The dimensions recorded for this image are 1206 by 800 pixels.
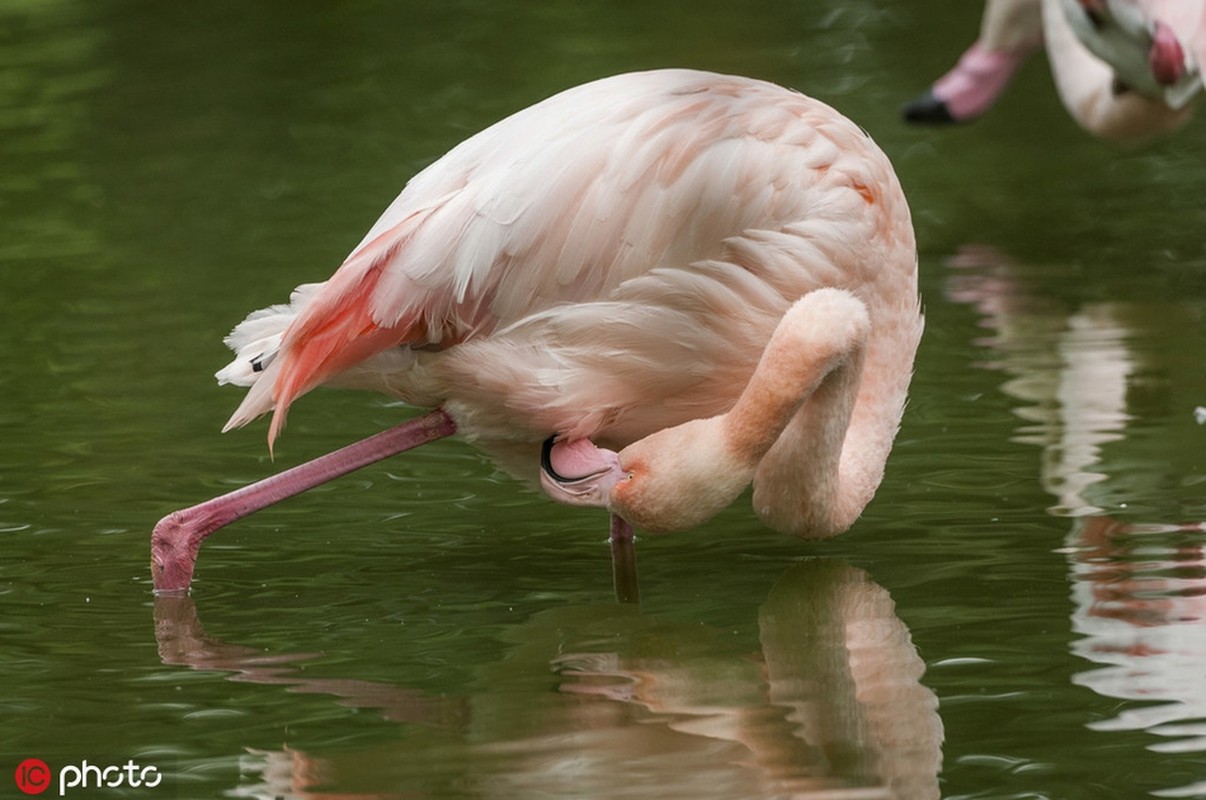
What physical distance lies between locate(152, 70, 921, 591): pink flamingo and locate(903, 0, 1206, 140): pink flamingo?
115 inches

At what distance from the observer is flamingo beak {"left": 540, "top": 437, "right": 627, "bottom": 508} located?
5121 millimetres

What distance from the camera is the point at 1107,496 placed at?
5.98 meters

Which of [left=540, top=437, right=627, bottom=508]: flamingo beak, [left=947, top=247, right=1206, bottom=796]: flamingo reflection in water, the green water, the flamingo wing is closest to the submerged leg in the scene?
the green water

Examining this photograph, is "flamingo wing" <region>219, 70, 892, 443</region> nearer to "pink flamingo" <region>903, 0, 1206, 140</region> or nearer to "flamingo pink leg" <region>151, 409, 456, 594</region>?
"flamingo pink leg" <region>151, 409, 456, 594</region>

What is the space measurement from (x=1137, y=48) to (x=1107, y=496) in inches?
114

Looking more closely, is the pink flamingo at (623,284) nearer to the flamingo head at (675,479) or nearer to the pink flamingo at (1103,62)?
the flamingo head at (675,479)

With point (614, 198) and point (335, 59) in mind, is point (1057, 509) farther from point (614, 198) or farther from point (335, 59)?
point (335, 59)

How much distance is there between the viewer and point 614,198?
5156mm

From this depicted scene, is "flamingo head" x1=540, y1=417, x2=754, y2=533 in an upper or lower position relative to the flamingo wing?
lower

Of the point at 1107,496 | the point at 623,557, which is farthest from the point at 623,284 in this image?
the point at 1107,496

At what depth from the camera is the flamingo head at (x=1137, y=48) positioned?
785cm

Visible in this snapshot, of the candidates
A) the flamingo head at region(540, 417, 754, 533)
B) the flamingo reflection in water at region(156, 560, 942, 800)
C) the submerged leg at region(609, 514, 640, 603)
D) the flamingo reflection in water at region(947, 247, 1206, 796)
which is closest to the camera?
the flamingo reflection in water at region(156, 560, 942, 800)

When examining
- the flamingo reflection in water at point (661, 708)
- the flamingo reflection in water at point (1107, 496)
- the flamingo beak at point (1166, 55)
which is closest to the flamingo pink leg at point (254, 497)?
the flamingo reflection in water at point (661, 708)

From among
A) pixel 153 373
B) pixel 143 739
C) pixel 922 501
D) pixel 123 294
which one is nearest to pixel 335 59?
pixel 123 294
